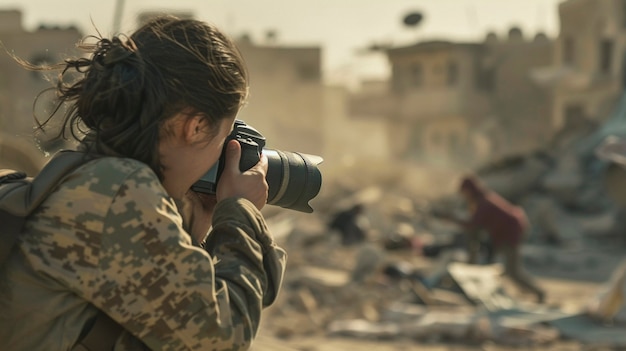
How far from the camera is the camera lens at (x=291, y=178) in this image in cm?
249

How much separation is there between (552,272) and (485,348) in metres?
7.88

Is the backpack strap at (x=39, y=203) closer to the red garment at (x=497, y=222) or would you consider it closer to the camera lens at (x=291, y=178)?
the camera lens at (x=291, y=178)

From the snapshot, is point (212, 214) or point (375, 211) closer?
point (212, 214)

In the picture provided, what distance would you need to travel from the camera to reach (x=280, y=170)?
249 centimetres

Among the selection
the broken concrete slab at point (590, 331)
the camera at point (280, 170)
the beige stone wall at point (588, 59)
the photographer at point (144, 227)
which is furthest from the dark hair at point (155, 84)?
the beige stone wall at point (588, 59)

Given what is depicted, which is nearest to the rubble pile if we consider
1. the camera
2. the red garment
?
the red garment

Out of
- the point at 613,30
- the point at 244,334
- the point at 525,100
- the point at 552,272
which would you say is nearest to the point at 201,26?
the point at 244,334

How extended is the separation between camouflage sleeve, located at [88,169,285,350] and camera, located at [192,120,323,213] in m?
0.25

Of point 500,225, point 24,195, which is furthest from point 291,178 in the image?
point 500,225

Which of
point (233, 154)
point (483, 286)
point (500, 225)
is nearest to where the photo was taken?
point (233, 154)

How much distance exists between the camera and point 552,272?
17234mm

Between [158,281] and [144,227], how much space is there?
3.5 inches

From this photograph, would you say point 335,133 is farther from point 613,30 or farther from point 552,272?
point 552,272

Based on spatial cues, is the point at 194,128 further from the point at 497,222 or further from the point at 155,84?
the point at 497,222
